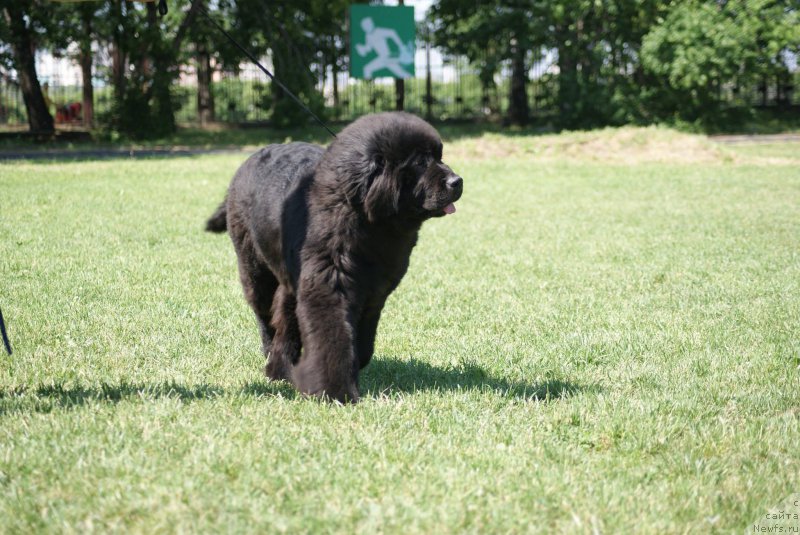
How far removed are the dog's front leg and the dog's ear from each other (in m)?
0.46

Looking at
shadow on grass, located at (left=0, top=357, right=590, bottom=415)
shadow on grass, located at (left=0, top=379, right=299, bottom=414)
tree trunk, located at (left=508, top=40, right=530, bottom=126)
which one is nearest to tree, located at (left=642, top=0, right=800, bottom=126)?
tree trunk, located at (left=508, top=40, right=530, bottom=126)

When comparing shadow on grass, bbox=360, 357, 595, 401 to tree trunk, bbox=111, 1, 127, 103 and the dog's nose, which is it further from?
tree trunk, bbox=111, 1, 127, 103

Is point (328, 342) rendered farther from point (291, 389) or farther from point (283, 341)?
point (283, 341)

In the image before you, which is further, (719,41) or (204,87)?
(204,87)

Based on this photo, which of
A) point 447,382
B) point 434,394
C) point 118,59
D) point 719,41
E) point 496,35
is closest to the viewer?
point 434,394

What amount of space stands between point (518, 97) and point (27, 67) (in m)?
16.2

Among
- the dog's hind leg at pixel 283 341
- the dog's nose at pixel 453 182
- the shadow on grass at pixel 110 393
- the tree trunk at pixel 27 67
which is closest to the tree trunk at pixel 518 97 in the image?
the tree trunk at pixel 27 67

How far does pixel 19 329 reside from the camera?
19.9ft

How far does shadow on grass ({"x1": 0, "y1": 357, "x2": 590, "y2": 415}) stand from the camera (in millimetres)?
4422

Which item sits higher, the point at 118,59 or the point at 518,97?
the point at 118,59

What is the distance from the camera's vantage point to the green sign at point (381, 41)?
75.9ft

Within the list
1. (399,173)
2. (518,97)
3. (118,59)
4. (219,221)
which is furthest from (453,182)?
(518,97)

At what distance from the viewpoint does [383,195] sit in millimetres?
4469

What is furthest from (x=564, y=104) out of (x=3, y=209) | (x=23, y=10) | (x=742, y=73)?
(x=3, y=209)
